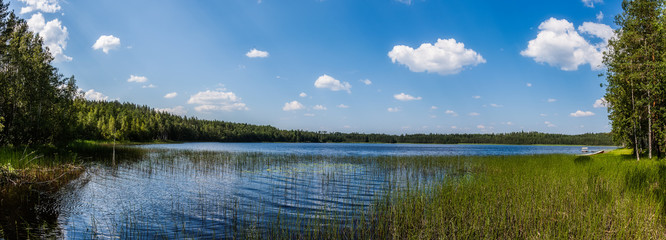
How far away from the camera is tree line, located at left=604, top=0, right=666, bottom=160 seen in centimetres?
2297

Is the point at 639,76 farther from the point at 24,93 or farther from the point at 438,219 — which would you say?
the point at 24,93

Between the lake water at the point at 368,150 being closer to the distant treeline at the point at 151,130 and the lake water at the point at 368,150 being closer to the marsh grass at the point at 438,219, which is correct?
the distant treeline at the point at 151,130

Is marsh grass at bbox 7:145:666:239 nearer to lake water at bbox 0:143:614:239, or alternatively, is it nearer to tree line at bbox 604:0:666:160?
lake water at bbox 0:143:614:239

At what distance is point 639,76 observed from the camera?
75.3 feet

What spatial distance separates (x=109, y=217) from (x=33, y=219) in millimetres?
2009

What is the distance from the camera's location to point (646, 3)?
24.5m

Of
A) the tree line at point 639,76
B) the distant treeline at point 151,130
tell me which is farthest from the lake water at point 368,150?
the tree line at point 639,76

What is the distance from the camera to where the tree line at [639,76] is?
23.0 m

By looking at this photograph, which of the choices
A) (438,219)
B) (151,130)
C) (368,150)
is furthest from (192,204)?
(151,130)

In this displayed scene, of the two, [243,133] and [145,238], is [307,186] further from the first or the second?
[243,133]

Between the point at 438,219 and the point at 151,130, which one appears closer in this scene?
the point at 438,219

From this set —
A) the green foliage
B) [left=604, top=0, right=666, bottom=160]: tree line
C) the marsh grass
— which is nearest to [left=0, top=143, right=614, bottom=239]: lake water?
the marsh grass

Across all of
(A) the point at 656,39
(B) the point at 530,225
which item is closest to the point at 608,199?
(B) the point at 530,225

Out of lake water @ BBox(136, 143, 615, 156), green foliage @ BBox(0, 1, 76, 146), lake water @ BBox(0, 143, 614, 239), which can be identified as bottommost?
lake water @ BBox(136, 143, 615, 156)
